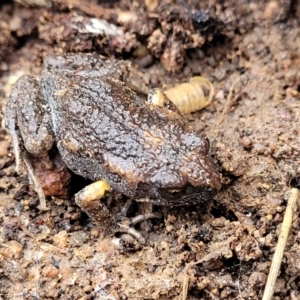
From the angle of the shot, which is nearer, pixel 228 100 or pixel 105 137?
pixel 105 137

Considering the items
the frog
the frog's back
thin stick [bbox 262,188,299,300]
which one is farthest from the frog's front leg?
thin stick [bbox 262,188,299,300]

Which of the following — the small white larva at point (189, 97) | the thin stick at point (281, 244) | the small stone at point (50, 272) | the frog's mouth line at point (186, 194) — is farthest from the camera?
the small white larva at point (189, 97)

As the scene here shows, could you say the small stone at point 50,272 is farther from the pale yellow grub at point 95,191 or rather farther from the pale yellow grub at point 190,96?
the pale yellow grub at point 190,96

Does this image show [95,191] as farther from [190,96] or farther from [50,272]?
[190,96]

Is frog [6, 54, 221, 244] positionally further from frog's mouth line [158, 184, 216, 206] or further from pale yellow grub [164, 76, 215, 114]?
pale yellow grub [164, 76, 215, 114]

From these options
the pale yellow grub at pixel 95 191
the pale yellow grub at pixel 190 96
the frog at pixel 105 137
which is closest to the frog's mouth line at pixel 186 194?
the frog at pixel 105 137

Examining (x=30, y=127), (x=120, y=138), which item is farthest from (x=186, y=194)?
(x=30, y=127)
